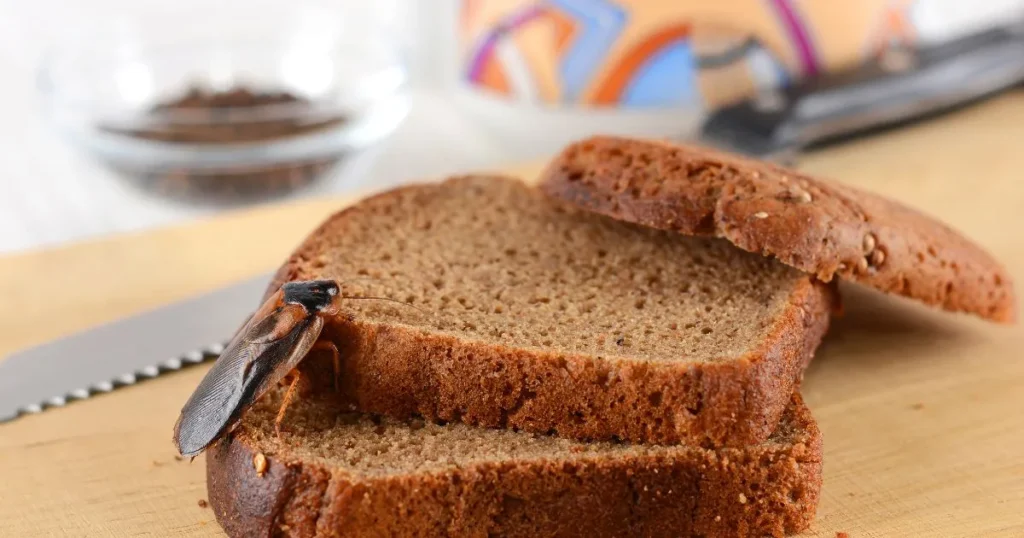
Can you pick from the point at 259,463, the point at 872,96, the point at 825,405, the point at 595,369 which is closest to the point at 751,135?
the point at 872,96

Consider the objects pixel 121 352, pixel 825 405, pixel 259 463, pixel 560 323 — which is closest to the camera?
pixel 259 463

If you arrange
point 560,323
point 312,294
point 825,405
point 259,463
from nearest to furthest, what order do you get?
point 259,463
point 312,294
point 560,323
point 825,405

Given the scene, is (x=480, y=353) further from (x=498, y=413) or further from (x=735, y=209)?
(x=735, y=209)

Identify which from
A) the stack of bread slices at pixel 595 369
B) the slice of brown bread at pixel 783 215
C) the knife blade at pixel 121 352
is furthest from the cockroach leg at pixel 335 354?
the slice of brown bread at pixel 783 215

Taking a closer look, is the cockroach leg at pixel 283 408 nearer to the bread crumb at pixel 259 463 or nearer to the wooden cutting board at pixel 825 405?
the bread crumb at pixel 259 463

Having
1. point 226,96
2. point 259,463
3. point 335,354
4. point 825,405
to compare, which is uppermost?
point 226,96

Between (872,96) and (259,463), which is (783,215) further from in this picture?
(872,96)
